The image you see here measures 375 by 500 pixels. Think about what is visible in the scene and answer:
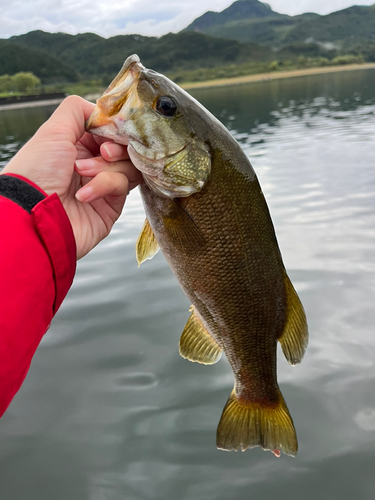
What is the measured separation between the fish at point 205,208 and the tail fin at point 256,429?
0.04ft

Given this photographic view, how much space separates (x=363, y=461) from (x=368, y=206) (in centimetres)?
615

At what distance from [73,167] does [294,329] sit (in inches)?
59.2

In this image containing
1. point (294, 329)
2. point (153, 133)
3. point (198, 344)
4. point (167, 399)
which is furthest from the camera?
Answer: point (167, 399)

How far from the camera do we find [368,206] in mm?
8312

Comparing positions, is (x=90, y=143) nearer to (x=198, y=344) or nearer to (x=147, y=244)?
(x=147, y=244)

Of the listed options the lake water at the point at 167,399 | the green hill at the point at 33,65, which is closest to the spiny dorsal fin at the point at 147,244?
the lake water at the point at 167,399

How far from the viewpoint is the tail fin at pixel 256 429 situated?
7.41 ft

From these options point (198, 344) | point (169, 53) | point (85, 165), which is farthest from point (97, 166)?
point (169, 53)

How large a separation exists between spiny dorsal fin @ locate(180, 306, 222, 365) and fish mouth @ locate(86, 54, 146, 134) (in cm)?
113

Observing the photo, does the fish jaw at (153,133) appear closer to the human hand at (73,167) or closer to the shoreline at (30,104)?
the human hand at (73,167)

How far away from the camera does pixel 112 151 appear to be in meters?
2.02

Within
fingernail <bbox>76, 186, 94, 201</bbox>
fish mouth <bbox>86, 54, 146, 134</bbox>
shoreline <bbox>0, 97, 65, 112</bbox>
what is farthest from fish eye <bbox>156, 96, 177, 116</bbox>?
shoreline <bbox>0, 97, 65, 112</bbox>

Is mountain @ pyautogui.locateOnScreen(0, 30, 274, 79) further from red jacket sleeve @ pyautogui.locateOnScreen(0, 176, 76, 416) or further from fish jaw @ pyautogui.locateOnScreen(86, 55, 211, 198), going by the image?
red jacket sleeve @ pyautogui.locateOnScreen(0, 176, 76, 416)

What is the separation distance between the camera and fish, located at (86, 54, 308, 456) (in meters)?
1.91
